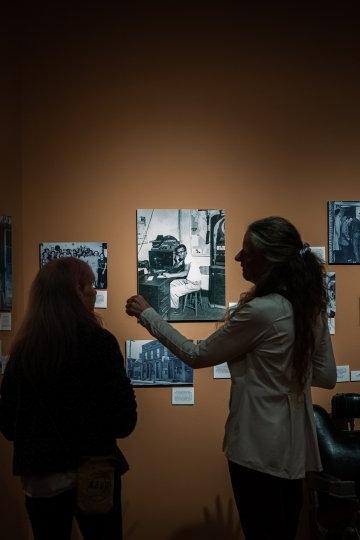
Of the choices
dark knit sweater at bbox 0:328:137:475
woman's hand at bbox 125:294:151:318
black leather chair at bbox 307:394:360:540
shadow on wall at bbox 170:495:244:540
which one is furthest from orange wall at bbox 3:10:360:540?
dark knit sweater at bbox 0:328:137:475

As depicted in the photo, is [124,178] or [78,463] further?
[124,178]

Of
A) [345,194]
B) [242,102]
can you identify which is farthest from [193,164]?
[345,194]

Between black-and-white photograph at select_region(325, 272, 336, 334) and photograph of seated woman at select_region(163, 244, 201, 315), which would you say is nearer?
photograph of seated woman at select_region(163, 244, 201, 315)

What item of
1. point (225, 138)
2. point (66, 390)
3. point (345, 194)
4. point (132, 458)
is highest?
point (225, 138)

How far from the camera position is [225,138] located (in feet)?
10.8

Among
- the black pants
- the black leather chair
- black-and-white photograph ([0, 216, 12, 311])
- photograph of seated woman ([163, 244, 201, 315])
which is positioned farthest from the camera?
photograph of seated woman ([163, 244, 201, 315])

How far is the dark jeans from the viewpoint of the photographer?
2.05m

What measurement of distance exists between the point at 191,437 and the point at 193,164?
4.81ft

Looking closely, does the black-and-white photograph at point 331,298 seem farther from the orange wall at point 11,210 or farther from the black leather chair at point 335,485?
the orange wall at point 11,210

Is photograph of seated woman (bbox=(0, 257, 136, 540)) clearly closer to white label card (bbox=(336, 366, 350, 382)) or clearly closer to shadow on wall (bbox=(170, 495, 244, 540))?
shadow on wall (bbox=(170, 495, 244, 540))

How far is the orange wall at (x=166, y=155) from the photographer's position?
10.6ft

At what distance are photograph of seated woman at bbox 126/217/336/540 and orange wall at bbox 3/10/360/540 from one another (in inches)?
50.6

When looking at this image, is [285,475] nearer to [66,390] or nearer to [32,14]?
[66,390]

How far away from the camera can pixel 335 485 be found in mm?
2641
